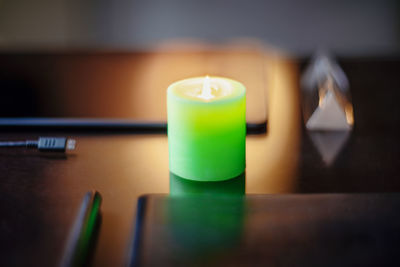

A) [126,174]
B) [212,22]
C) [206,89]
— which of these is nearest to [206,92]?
[206,89]

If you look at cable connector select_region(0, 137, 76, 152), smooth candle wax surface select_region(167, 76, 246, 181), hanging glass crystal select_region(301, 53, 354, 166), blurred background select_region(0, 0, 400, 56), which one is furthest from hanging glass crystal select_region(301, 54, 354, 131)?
blurred background select_region(0, 0, 400, 56)

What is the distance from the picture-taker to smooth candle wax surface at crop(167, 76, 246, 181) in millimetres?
515

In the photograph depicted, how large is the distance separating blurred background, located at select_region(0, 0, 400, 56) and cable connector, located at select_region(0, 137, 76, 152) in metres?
1.49

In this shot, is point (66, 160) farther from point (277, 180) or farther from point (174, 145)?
point (277, 180)

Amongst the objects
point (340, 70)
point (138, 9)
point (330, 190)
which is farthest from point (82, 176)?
point (138, 9)

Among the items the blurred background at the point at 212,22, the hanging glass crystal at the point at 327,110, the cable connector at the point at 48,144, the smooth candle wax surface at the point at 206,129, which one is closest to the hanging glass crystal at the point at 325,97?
the hanging glass crystal at the point at 327,110

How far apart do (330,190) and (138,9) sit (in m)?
1.72

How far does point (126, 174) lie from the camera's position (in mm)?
573

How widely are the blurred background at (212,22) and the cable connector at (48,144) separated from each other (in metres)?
1.49

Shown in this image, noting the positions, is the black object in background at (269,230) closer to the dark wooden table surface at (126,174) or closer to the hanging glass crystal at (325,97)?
the dark wooden table surface at (126,174)

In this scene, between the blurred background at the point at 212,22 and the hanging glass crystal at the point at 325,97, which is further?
the blurred background at the point at 212,22

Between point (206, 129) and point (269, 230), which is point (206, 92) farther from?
point (269, 230)

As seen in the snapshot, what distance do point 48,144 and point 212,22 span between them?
5.12 feet

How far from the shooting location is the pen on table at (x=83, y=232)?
1.38 ft
